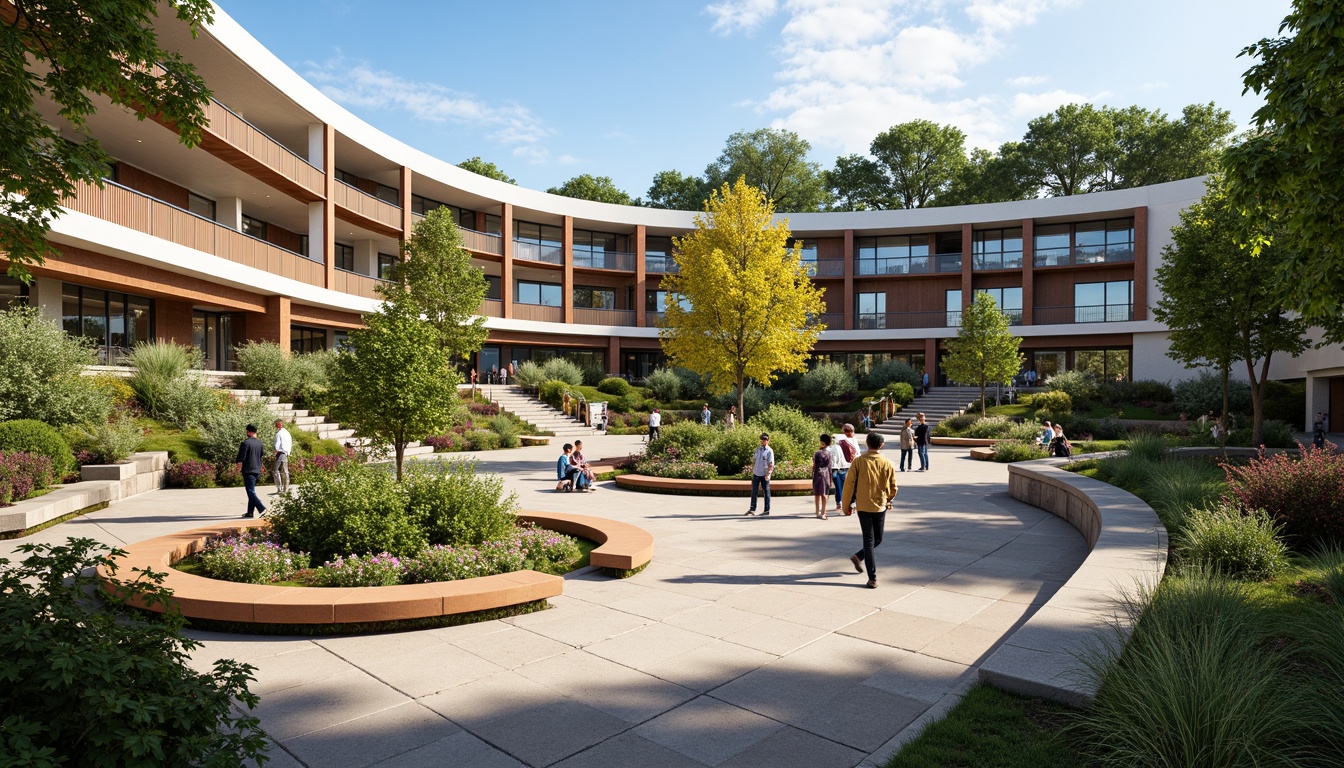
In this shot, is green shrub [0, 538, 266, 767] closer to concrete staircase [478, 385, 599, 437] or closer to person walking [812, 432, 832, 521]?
person walking [812, 432, 832, 521]

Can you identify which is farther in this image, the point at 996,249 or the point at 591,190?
the point at 591,190

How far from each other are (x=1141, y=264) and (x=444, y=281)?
35448 millimetres

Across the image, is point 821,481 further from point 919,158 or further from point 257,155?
point 919,158

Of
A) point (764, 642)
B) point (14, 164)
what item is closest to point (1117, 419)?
point (764, 642)

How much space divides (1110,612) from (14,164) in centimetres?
943

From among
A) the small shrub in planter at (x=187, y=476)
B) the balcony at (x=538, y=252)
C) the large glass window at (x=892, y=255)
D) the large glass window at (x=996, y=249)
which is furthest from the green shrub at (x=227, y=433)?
the large glass window at (x=996, y=249)

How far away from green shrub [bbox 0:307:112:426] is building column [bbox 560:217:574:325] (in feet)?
87.8

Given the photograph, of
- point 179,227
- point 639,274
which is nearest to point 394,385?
point 179,227

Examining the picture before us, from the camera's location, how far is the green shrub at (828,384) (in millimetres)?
38125

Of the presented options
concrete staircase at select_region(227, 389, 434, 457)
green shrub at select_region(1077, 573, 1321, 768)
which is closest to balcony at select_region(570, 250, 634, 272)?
concrete staircase at select_region(227, 389, 434, 457)

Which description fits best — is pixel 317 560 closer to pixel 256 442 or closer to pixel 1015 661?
pixel 256 442

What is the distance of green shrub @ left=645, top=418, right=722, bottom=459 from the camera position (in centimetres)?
1783

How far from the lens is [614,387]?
37844mm

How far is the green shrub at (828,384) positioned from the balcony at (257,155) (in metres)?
24.8
